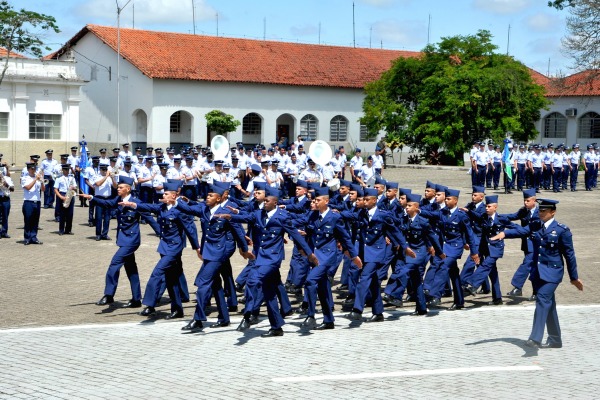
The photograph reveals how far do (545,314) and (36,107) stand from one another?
37.7 metres

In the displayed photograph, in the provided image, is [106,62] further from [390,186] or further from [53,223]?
[390,186]

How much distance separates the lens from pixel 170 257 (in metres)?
12.1

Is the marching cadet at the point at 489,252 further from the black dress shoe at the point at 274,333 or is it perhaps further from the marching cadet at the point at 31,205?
the marching cadet at the point at 31,205

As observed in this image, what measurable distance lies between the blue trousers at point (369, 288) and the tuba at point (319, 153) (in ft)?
45.7

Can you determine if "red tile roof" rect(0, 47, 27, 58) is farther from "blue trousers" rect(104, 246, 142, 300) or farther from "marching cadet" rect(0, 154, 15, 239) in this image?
"blue trousers" rect(104, 246, 142, 300)

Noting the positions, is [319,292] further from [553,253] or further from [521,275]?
[521,275]

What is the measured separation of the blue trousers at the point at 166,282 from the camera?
11953 millimetres

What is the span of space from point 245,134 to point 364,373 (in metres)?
44.6

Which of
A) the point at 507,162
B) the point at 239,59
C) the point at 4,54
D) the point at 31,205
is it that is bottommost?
the point at 31,205

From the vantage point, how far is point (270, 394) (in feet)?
27.1

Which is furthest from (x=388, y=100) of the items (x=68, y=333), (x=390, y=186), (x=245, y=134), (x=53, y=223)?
(x=68, y=333)

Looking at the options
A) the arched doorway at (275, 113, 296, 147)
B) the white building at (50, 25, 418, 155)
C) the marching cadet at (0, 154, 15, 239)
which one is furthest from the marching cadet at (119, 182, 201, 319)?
the arched doorway at (275, 113, 296, 147)

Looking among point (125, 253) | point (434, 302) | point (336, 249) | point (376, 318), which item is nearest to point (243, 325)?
point (336, 249)

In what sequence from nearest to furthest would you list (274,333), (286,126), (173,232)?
(274,333)
(173,232)
(286,126)
